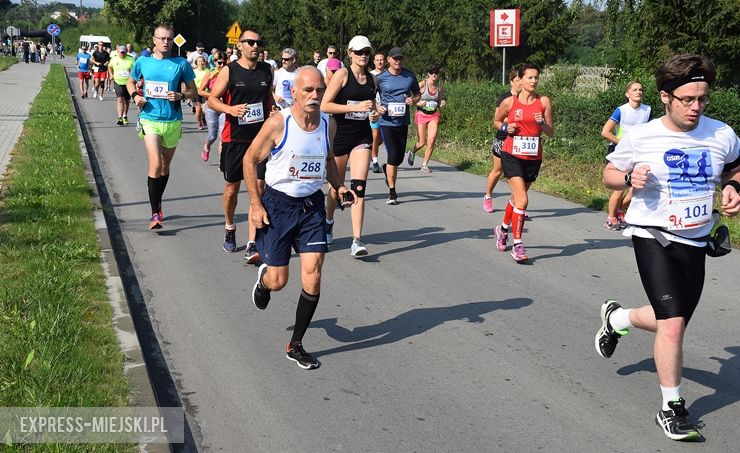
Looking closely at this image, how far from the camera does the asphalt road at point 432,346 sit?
4809 mm

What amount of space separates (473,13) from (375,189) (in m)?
19.1

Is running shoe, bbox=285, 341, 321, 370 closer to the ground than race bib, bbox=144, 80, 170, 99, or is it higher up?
closer to the ground

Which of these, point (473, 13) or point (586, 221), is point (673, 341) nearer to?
point (586, 221)

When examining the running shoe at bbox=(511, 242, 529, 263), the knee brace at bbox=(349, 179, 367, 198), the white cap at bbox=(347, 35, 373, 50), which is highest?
the white cap at bbox=(347, 35, 373, 50)

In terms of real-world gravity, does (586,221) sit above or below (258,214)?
below

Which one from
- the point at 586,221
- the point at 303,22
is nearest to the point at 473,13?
the point at 303,22

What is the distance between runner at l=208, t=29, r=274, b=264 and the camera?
850cm

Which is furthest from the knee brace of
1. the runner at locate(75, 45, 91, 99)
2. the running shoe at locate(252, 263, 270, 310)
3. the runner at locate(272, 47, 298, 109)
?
the runner at locate(75, 45, 91, 99)

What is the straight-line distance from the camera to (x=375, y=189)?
44.0 feet

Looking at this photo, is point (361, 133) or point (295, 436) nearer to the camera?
point (295, 436)

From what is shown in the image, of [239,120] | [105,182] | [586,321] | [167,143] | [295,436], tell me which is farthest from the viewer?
[105,182]

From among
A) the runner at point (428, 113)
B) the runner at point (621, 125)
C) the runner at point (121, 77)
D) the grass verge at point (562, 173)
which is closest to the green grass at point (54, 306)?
the runner at point (621, 125)

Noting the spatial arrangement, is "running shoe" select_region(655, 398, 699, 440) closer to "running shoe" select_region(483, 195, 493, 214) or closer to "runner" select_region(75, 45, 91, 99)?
"running shoe" select_region(483, 195, 493, 214)

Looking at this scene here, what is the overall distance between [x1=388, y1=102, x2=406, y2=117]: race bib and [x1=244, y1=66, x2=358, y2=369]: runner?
18.8 ft
